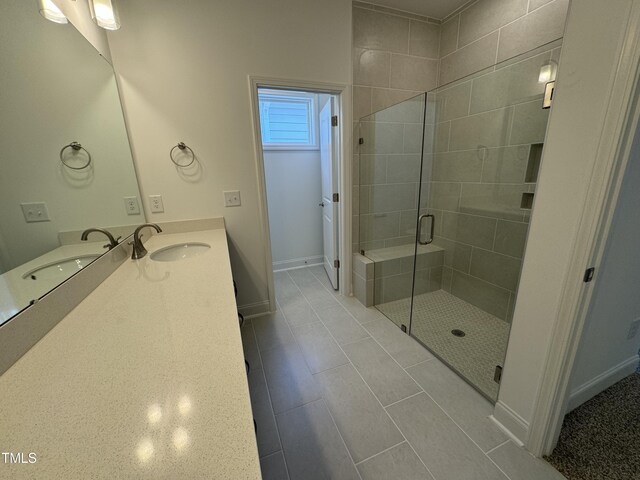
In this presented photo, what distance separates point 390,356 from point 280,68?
7.61 ft

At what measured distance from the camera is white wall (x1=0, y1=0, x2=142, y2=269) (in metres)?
0.81

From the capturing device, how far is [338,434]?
131cm

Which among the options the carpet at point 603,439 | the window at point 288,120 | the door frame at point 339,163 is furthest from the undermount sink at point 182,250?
the carpet at point 603,439

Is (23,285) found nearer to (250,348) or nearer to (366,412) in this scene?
(250,348)

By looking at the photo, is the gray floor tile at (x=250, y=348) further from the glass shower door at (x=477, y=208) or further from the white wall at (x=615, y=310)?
the white wall at (x=615, y=310)

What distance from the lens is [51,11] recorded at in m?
1.11

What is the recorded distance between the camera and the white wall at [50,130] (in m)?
0.81

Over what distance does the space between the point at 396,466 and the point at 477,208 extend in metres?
2.01

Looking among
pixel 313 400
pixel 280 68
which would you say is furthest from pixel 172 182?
pixel 313 400

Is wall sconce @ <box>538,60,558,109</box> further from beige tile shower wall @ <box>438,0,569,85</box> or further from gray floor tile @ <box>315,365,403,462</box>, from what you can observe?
gray floor tile @ <box>315,365,403,462</box>

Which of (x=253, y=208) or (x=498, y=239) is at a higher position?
(x=253, y=208)

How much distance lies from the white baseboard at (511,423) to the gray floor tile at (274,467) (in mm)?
1098

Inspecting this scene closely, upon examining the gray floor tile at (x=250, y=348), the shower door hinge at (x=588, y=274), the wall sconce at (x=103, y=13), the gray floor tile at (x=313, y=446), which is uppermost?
the wall sconce at (x=103, y=13)

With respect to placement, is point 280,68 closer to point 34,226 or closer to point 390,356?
point 34,226
